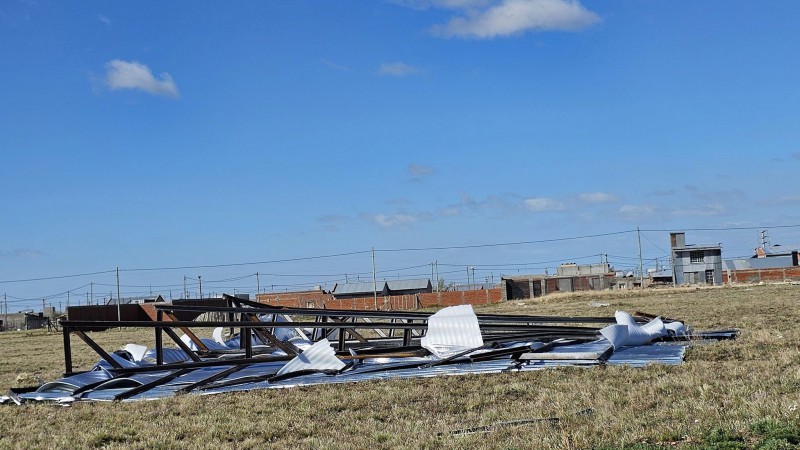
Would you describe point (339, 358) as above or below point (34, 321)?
above

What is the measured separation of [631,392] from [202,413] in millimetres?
4225

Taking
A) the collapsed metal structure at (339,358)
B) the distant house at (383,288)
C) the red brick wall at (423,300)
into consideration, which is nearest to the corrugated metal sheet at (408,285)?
the distant house at (383,288)

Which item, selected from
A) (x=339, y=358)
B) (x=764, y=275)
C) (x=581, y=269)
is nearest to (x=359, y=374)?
(x=339, y=358)

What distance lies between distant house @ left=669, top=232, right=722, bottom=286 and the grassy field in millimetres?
64694

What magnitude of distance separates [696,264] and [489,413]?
6985 centimetres

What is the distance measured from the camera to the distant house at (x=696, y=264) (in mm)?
71100

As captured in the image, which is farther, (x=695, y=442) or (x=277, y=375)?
(x=277, y=375)

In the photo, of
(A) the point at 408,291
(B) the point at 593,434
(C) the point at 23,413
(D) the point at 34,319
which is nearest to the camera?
(B) the point at 593,434

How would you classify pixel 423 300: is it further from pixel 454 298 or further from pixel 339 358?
pixel 339 358

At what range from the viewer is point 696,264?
71750mm

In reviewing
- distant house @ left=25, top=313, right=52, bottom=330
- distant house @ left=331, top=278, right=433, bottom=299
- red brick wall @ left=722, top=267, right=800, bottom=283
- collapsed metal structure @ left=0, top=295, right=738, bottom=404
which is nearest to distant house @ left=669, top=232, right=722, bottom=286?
red brick wall @ left=722, top=267, right=800, bottom=283

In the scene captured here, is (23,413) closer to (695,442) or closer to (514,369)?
(514,369)

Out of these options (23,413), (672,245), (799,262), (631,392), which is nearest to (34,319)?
(672,245)

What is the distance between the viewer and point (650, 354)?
406 inches
